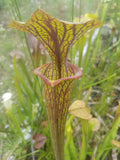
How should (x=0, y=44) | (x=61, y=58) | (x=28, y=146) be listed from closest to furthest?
(x=61, y=58) < (x=28, y=146) < (x=0, y=44)

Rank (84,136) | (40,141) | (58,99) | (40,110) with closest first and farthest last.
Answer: (58,99)
(84,136)
(40,141)
(40,110)

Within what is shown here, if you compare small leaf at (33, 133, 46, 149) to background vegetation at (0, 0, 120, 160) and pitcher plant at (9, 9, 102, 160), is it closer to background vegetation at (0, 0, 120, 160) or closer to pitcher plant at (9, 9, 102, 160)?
background vegetation at (0, 0, 120, 160)

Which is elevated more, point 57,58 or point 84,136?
point 57,58

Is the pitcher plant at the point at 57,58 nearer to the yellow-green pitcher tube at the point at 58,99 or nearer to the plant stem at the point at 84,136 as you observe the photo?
the yellow-green pitcher tube at the point at 58,99

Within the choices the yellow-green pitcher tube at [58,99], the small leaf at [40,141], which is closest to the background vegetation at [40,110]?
the small leaf at [40,141]

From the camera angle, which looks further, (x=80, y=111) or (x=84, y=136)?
(x=84, y=136)

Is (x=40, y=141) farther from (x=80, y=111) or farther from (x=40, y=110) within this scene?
(x=80, y=111)

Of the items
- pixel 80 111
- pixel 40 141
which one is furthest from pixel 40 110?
pixel 80 111

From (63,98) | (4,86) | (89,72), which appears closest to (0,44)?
(4,86)

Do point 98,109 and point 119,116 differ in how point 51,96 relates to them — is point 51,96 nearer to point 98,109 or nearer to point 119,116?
point 119,116

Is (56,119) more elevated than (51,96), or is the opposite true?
(51,96)
